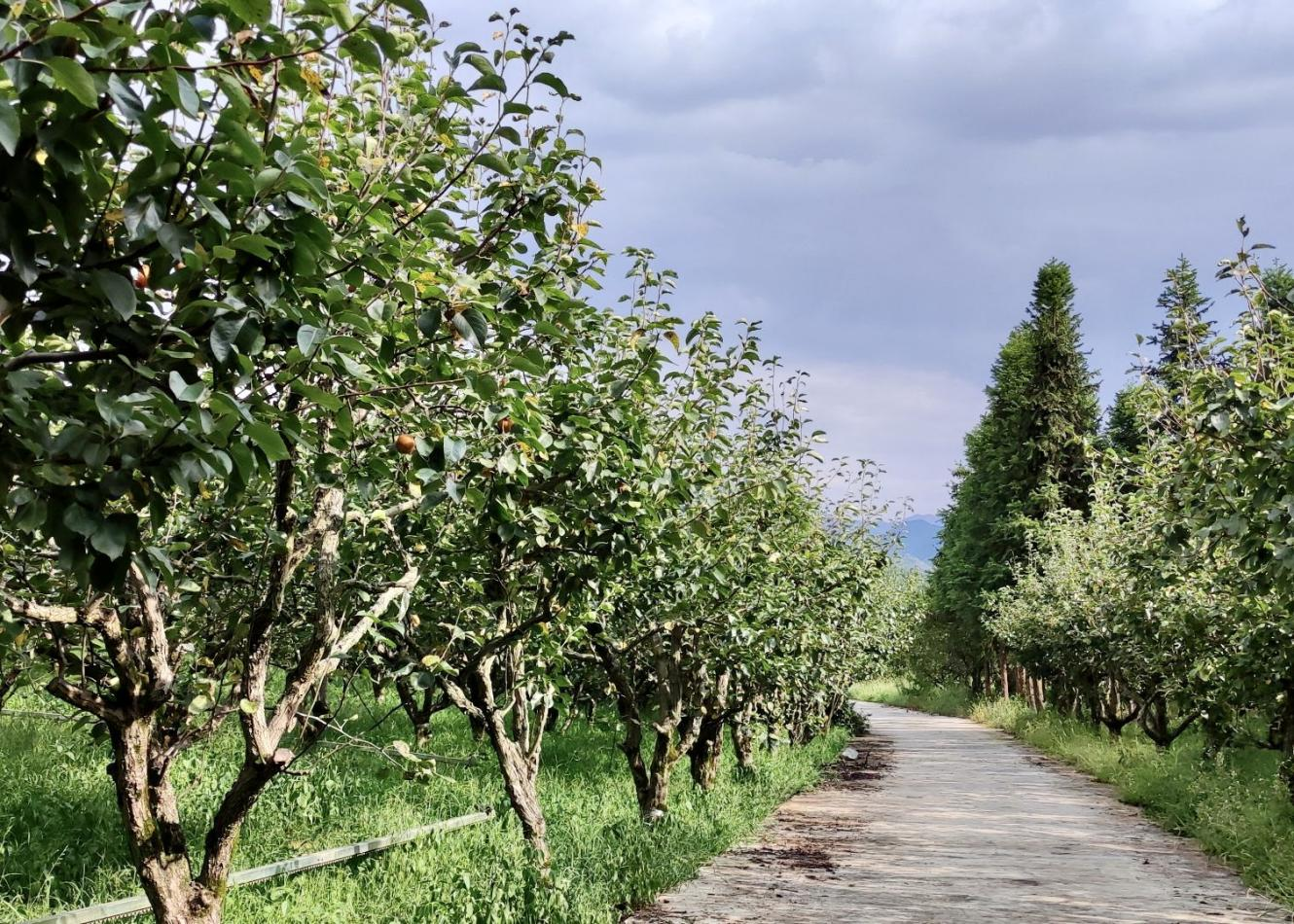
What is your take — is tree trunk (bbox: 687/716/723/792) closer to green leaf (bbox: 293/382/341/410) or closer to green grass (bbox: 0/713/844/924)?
green grass (bbox: 0/713/844/924)

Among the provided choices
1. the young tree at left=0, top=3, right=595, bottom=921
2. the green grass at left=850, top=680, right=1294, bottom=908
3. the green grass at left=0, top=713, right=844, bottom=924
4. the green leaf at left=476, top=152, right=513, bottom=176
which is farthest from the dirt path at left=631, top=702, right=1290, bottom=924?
the green leaf at left=476, top=152, right=513, bottom=176

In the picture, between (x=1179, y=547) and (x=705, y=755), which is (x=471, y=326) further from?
(x=705, y=755)

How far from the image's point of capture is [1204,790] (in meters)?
14.3

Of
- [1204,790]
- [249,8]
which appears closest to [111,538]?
[249,8]

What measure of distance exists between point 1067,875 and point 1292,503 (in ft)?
24.1

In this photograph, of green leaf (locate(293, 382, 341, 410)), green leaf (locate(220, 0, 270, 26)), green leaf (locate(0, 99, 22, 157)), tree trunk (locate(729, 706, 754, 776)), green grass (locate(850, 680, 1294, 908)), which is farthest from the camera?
tree trunk (locate(729, 706, 754, 776))

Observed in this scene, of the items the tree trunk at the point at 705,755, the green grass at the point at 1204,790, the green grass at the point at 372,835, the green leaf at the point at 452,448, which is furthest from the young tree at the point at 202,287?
the tree trunk at the point at 705,755

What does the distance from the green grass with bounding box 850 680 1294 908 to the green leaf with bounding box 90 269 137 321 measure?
1078 centimetres

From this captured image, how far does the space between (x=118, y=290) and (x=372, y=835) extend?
9.23m

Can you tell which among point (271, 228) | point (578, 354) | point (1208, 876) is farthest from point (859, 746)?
point (271, 228)

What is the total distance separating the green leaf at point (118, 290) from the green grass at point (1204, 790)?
10.8m

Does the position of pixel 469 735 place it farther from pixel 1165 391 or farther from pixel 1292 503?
pixel 1292 503

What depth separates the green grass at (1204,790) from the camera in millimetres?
10711

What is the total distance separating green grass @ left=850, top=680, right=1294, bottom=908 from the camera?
10.7 m
